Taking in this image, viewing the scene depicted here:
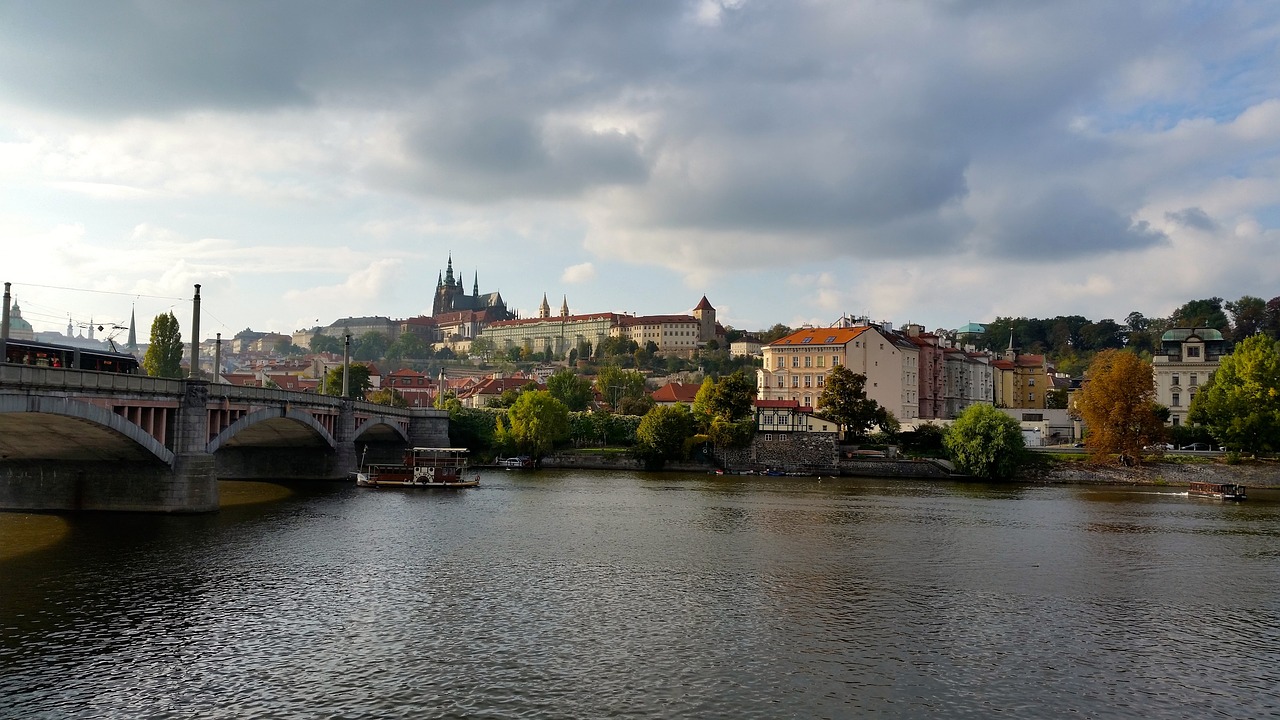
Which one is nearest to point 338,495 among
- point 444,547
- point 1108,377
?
point 444,547

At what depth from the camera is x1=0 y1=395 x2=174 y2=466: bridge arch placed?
3197 centimetres

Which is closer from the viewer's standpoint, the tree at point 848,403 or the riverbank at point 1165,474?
the riverbank at point 1165,474

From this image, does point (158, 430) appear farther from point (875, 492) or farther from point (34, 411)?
point (875, 492)

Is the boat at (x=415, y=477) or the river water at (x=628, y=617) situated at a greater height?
the boat at (x=415, y=477)

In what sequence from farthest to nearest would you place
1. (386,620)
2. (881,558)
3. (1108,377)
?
(1108,377), (881,558), (386,620)

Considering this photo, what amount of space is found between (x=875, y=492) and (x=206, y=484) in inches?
1918

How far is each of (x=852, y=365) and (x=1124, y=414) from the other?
3358cm

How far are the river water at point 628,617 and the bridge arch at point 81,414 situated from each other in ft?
13.2

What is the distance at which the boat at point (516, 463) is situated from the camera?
312 feet

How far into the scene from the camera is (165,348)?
108312mm

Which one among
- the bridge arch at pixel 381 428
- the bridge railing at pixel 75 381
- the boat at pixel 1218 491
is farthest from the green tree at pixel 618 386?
the bridge railing at pixel 75 381

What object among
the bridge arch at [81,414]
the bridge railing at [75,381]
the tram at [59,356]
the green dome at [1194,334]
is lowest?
the bridge arch at [81,414]

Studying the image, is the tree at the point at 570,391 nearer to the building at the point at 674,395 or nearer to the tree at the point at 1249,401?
the building at the point at 674,395

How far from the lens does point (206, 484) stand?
1815 inches
